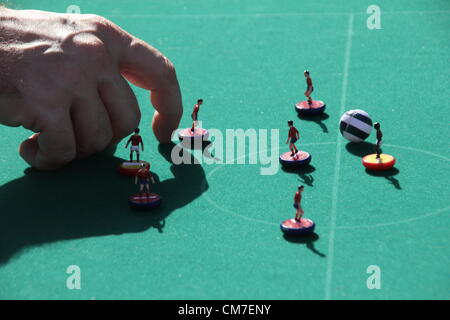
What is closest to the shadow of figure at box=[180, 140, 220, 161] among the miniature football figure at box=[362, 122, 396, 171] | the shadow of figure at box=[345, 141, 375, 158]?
the shadow of figure at box=[345, 141, 375, 158]

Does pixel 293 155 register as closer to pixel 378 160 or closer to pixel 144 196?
pixel 378 160

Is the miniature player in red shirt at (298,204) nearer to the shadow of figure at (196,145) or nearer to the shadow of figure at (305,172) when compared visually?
the shadow of figure at (305,172)

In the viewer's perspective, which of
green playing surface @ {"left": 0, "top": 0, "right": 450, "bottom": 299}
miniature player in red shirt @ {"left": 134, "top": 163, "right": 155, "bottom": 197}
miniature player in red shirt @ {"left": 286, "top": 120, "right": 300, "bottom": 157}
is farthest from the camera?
miniature player in red shirt @ {"left": 286, "top": 120, "right": 300, "bottom": 157}

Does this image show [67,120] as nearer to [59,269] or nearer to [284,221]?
[59,269]

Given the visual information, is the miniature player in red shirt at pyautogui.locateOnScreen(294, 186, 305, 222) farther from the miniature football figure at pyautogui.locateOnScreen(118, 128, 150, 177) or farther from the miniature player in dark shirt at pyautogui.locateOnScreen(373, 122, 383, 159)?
the miniature football figure at pyautogui.locateOnScreen(118, 128, 150, 177)

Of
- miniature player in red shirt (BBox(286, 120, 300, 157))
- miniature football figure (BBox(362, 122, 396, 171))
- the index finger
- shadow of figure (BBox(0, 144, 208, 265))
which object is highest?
the index finger

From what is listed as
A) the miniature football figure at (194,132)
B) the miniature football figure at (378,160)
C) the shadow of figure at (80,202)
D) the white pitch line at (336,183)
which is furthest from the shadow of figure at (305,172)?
the miniature football figure at (194,132)
